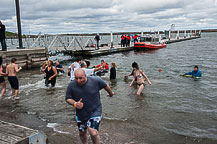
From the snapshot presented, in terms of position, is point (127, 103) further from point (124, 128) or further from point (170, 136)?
point (170, 136)

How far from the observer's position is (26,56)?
16875mm

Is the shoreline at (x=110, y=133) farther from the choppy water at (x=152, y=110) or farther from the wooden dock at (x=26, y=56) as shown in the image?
the wooden dock at (x=26, y=56)

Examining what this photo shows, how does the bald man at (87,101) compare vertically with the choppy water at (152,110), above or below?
above

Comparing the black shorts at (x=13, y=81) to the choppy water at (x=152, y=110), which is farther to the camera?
the black shorts at (x=13, y=81)

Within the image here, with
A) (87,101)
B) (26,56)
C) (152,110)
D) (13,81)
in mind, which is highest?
(26,56)

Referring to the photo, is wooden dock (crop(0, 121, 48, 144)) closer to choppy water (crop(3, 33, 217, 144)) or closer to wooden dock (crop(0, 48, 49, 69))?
choppy water (crop(3, 33, 217, 144))

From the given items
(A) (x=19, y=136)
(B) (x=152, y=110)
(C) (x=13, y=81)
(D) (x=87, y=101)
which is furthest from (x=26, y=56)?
(A) (x=19, y=136)

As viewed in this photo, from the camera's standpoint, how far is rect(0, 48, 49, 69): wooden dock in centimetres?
1524

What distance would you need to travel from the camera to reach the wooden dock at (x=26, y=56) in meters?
15.2

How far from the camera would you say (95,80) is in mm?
3811

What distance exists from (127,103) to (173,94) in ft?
9.34

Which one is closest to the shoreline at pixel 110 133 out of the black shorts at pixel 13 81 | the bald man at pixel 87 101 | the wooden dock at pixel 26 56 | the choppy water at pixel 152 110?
the choppy water at pixel 152 110

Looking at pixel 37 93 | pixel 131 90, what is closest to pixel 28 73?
pixel 37 93

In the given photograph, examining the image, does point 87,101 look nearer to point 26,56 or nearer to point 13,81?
point 13,81
